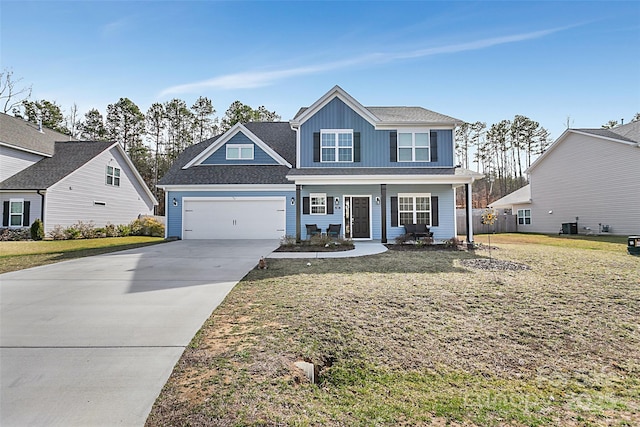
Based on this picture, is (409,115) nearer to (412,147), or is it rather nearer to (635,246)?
(412,147)

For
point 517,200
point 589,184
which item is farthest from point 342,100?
point 517,200

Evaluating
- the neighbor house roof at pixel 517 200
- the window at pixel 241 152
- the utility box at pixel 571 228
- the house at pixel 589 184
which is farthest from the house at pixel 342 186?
the neighbor house roof at pixel 517 200

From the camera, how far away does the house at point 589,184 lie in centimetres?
1589

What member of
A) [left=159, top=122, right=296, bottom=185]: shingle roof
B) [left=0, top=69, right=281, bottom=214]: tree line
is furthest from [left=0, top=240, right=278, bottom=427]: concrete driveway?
[left=0, top=69, right=281, bottom=214]: tree line

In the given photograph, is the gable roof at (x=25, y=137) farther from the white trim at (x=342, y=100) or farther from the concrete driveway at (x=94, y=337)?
the white trim at (x=342, y=100)

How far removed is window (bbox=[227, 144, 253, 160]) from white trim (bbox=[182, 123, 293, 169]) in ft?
1.52

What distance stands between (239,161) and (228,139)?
1.39 metres

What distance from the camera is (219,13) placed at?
909cm

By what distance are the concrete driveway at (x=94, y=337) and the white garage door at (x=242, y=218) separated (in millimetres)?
7944

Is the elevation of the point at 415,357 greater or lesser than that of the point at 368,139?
lesser

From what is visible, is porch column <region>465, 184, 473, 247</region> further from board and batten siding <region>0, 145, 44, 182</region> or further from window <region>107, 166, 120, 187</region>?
board and batten siding <region>0, 145, 44, 182</region>

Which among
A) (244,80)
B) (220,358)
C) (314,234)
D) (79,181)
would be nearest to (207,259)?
(314,234)

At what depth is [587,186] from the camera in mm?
18125

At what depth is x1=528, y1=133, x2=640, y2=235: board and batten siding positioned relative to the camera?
15867 millimetres
